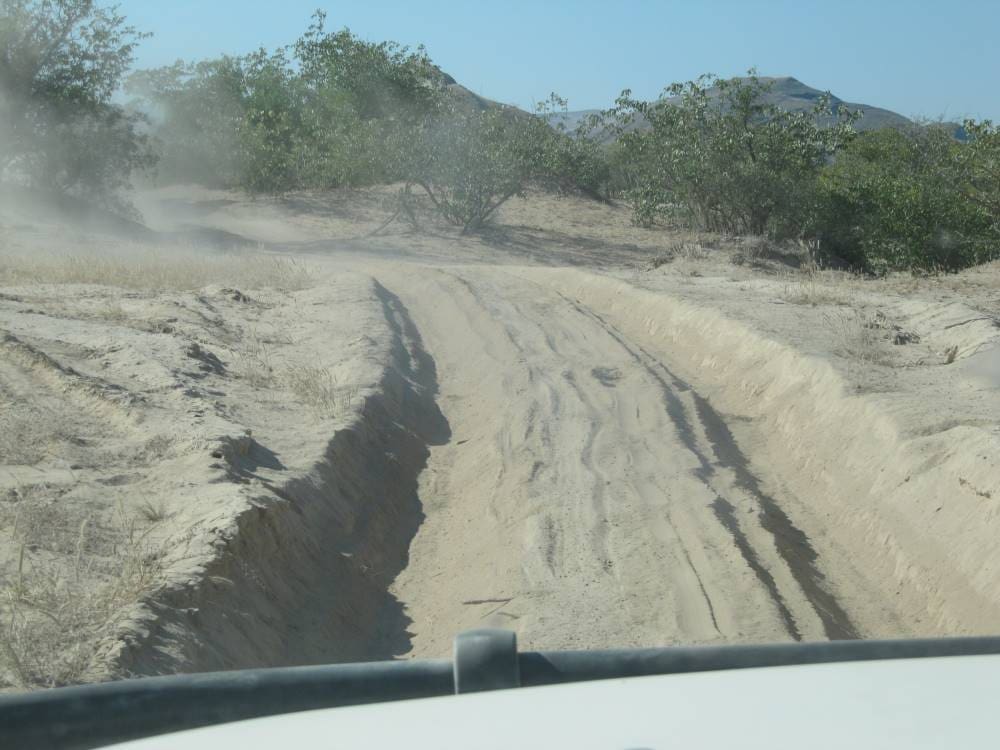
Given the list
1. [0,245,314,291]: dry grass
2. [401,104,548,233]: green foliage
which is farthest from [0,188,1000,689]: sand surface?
[401,104,548,233]: green foliage

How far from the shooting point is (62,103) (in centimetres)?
2391

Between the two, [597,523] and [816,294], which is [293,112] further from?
[597,523]

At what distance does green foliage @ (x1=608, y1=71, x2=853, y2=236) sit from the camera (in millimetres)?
24344

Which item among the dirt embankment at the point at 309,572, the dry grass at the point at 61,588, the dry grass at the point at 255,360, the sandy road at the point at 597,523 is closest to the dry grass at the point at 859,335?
the sandy road at the point at 597,523

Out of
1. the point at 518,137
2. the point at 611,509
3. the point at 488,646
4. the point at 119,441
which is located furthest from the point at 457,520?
the point at 518,137

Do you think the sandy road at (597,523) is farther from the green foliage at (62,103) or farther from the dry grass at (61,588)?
the green foliage at (62,103)

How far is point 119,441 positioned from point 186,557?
193cm

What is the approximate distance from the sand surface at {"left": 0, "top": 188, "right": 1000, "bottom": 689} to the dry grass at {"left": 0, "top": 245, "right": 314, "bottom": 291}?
138 millimetres

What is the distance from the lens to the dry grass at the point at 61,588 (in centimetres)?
394

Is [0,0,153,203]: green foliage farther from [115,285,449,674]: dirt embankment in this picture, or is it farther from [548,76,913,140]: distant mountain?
[548,76,913,140]: distant mountain

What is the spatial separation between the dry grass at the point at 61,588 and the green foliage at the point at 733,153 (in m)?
21.1

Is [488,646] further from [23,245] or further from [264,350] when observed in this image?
[23,245]

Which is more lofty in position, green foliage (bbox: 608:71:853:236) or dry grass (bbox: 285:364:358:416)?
green foliage (bbox: 608:71:853:236)

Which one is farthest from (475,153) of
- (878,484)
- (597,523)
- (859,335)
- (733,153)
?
(597,523)
